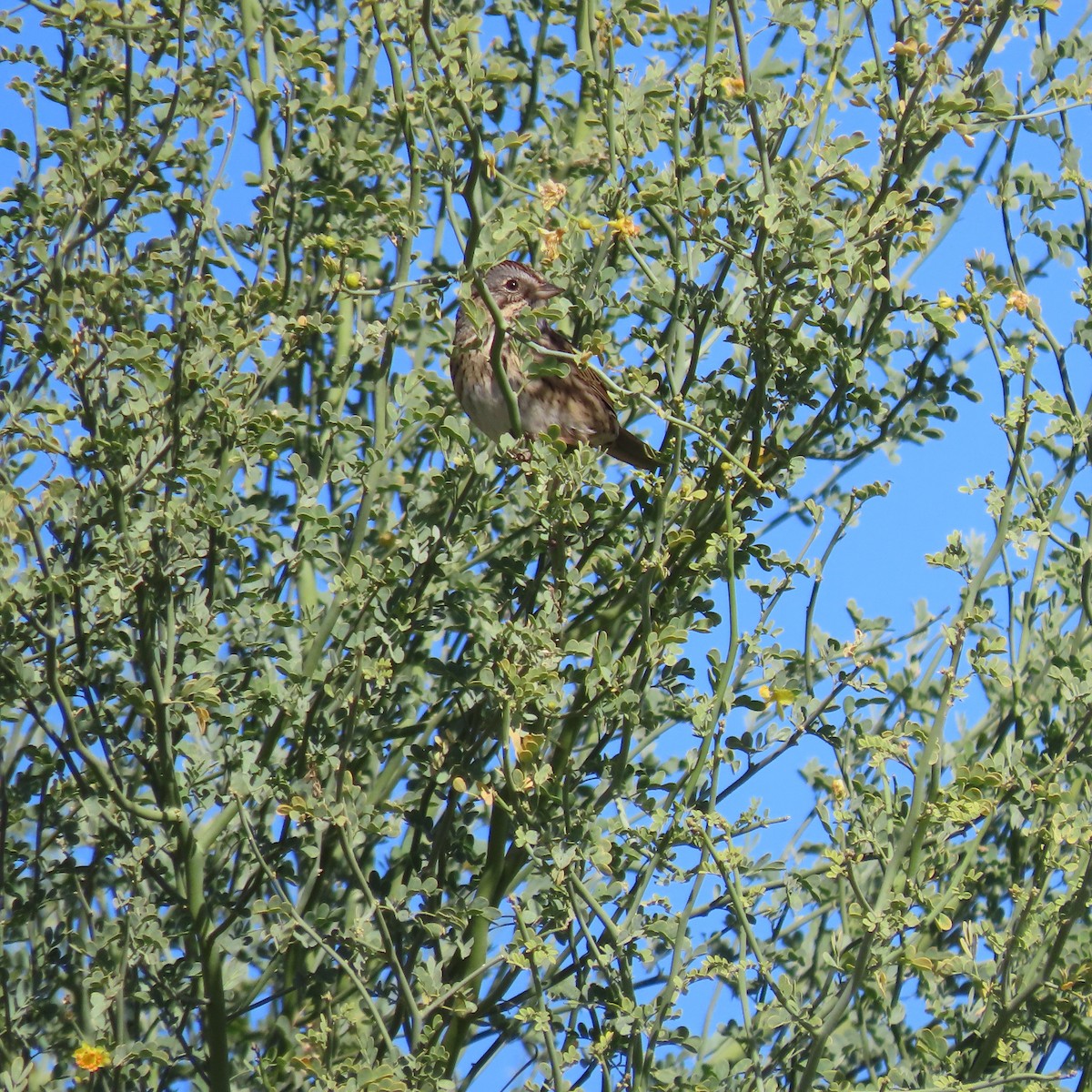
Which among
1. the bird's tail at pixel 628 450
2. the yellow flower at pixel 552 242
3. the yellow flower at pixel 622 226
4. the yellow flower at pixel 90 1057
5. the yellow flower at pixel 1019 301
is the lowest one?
the yellow flower at pixel 90 1057

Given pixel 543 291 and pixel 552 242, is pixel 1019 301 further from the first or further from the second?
pixel 543 291

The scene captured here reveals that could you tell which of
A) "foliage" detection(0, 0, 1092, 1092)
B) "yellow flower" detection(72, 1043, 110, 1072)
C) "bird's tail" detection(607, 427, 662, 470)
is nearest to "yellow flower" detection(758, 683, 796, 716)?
"foliage" detection(0, 0, 1092, 1092)

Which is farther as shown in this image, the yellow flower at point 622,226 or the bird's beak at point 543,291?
the bird's beak at point 543,291

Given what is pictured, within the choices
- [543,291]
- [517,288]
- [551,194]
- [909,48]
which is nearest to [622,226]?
[551,194]

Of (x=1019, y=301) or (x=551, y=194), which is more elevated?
(x=551, y=194)

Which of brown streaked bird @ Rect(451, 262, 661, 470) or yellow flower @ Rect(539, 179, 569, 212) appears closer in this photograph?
yellow flower @ Rect(539, 179, 569, 212)

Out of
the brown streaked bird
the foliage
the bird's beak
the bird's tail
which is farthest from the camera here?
the bird's tail

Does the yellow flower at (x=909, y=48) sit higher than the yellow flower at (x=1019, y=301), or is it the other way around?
the yellow flower at (x=909, y=48)

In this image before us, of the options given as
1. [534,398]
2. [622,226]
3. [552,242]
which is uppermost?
[534,398]

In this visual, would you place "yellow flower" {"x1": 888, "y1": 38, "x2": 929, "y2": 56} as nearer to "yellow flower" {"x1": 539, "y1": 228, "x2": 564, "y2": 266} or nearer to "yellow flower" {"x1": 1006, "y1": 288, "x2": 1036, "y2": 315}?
"yellow flower" {"x1": 1006, "y1": 288, "x2": 1036, "y2": 315}

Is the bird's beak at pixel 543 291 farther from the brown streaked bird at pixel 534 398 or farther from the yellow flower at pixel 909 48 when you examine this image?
the yellow flower at pixel 909 48

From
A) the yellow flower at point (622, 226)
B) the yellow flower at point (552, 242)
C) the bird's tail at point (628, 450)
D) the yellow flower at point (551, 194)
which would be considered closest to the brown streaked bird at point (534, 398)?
the bird's tail at point (628, 450)

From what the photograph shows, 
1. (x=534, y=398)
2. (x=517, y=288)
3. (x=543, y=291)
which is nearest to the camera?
(x=543, y=291)

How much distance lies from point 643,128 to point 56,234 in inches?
66.4
